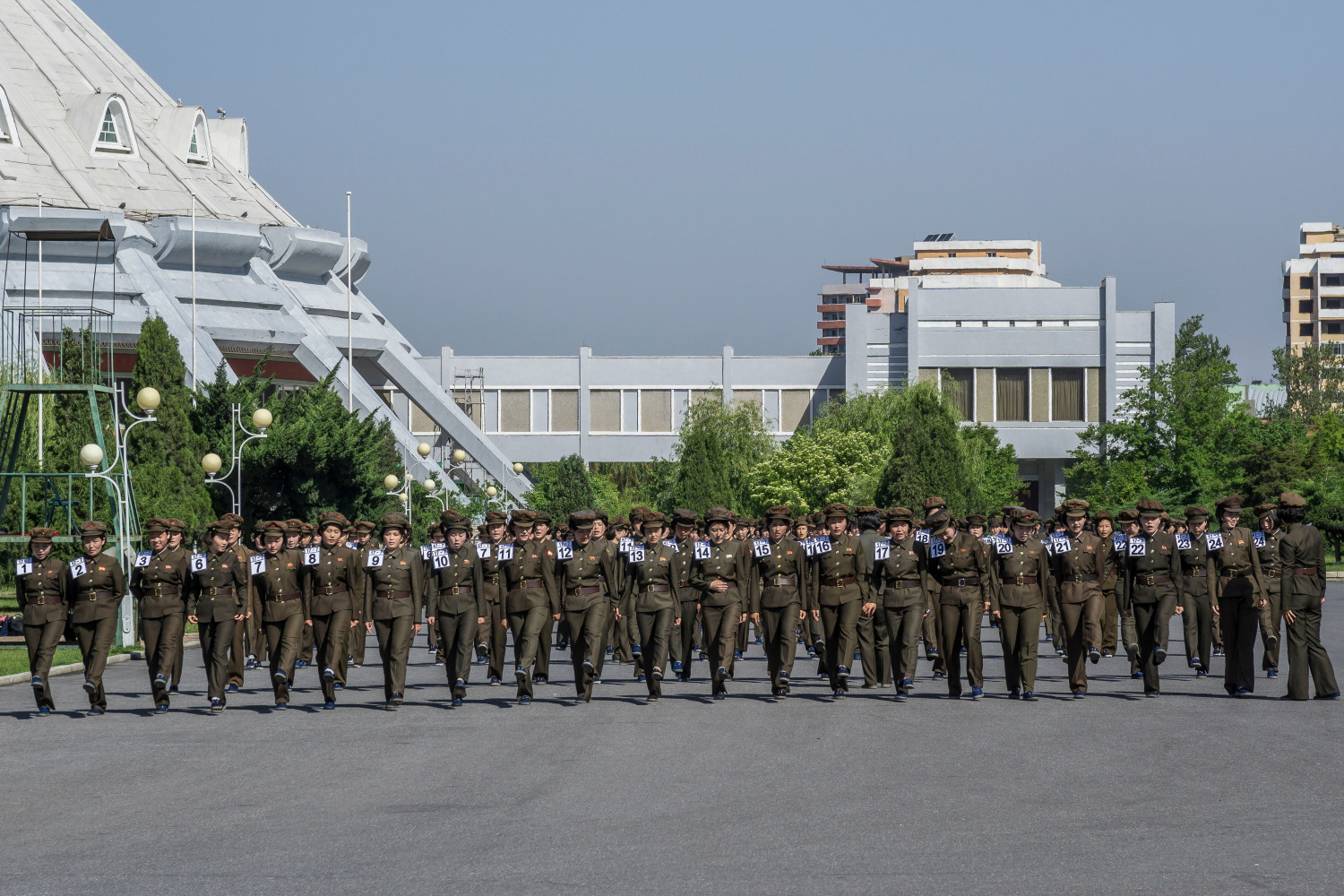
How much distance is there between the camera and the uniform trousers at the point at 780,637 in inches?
624

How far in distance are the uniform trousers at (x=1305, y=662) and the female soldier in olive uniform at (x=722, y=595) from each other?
5034mm

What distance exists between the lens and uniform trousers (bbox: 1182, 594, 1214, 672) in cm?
1802

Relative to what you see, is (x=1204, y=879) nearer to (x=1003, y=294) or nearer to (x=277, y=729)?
(x=277, y=729)

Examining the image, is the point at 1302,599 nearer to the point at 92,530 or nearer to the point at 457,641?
the point at 457,641

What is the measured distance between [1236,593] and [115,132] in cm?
6264

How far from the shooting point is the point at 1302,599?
1526 cm

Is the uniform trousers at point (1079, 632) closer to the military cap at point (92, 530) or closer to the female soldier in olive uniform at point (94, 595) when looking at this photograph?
the female soldier in olive uniform at point (94, 595)

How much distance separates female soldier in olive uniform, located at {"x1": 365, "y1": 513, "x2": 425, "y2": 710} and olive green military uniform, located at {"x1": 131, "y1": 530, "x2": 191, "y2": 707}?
1784 millimetres

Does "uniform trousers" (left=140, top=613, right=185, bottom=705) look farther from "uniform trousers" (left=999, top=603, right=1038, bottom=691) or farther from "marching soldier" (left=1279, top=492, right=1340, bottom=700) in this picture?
"marching soldier" (left=1279, top=492, right=1340, bottom=700)

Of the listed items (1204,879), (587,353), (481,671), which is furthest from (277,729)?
(587,353)

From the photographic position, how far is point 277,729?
13688mm

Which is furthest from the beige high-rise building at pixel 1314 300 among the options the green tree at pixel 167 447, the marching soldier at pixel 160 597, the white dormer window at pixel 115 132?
the marching soldier at pixel 160 597

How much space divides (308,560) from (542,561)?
7.45ft

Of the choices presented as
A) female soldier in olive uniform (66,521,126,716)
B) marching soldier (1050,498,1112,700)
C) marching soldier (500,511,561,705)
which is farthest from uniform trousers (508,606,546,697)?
marching soldier (1050,498,1112,700)
